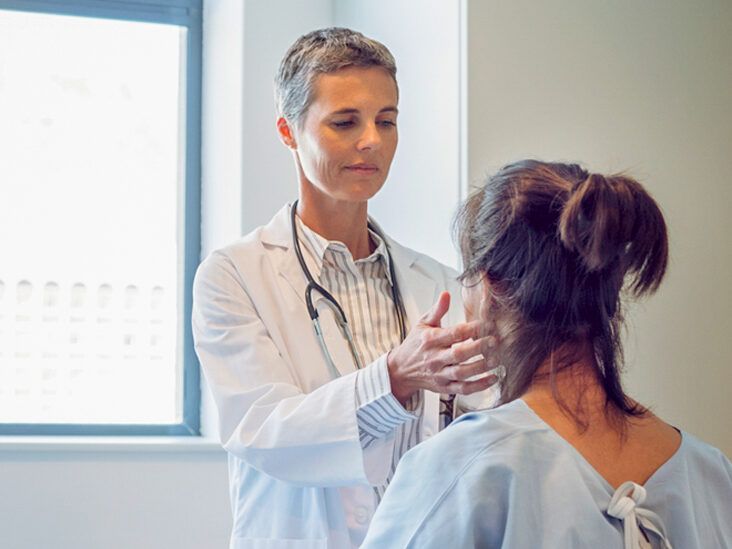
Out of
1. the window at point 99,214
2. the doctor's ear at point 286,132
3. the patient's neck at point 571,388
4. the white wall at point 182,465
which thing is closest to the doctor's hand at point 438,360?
the patient's neck at point 571,388

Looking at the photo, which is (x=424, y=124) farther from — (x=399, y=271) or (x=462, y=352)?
(x=462, y=352)

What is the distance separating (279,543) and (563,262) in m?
0.85

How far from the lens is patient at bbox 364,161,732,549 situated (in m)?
1.03

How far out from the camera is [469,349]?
1.48 metres

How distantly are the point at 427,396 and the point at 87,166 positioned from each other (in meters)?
1.91

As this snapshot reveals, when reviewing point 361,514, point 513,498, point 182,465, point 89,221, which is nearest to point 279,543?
point 361,514

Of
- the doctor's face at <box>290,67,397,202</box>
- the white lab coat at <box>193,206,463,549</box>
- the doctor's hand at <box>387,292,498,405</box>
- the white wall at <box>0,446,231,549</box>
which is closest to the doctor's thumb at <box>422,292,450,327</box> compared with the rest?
the doctor's hand at <box>387,292,498,405</box>

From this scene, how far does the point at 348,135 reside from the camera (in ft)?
6.12

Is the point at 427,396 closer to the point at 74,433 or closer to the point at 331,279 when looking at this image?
the point at 331,279

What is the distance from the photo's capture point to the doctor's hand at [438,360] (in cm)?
149

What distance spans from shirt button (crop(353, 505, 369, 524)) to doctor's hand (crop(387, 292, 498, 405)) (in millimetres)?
263

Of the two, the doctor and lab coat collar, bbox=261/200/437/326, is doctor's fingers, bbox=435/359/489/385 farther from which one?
lab coat collar, bbox=261/200/437/326

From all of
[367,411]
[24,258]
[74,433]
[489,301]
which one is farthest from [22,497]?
[489,301]

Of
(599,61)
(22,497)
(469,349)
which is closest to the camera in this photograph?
(469,349)
